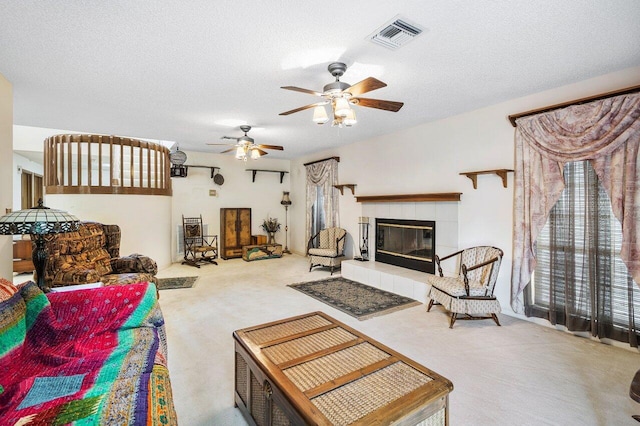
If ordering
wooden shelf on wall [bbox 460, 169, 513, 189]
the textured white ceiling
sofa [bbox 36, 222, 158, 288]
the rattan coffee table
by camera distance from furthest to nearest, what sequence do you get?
wooden shelf on wall [bbox 460, 169, 513, 189] → sofa [bbox 36, 222, 158, 288] → the textured white ceiling → the rattan coffee table

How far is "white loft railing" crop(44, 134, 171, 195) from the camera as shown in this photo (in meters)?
4.91

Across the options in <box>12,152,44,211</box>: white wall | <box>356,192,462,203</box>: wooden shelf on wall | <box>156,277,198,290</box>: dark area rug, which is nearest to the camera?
<box>356,192,462,203</box>: wooden shelf on wall

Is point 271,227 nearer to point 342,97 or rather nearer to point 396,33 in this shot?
point 342,97

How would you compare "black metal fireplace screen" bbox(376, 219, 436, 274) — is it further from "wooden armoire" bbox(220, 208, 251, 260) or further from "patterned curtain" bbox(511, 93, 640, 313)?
"wooden armoire" bbox(220, 208, 251, 260)

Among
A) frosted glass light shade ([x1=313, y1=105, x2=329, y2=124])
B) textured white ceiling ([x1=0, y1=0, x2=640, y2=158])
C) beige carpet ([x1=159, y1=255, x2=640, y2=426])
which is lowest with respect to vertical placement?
beige carpet ([x1=159, y1=255, x2=640, y2=426])

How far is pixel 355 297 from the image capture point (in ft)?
13.5

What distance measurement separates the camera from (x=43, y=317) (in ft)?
5.75

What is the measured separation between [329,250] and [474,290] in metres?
2.91

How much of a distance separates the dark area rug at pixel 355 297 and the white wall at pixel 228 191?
3335mm

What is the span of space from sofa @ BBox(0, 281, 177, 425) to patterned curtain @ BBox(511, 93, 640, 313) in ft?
11.5

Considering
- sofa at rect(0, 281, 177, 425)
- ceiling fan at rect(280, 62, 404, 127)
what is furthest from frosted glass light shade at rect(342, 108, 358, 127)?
sofa at rect(0, 281, 177, 425)

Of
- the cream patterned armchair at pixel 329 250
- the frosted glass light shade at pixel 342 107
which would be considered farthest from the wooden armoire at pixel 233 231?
the frosted glass light shade at pixel 342 107

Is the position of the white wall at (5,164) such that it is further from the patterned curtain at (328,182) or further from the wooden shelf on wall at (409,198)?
the patterned curtain at (328,182)

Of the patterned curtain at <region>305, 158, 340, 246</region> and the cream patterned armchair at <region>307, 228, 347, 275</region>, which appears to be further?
the patterned curtain at <region>305, 158, 340, 246</region>
